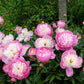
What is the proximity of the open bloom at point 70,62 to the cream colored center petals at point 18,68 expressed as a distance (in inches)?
8.7

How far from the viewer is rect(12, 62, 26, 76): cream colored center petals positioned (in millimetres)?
881

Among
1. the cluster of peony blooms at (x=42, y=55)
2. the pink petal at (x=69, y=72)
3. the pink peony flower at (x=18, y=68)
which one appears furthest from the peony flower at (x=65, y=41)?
the pink peony flower at (x=18, y=68)

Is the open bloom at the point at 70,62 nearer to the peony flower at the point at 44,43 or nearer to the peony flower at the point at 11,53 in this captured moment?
the peony flower at the point at 44,43

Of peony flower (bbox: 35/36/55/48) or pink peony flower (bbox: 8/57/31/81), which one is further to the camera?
peony flower (bbox: 35/36/55/48)

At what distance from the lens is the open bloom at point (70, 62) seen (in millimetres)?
891

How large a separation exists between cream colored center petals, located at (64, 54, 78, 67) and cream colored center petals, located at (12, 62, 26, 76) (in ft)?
0.80

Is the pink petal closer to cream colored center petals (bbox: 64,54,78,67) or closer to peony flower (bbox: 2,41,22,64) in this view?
cream colored center petals (bbox: 64,54,78,67)

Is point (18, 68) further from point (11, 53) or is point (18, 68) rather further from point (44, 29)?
point (44, 29)

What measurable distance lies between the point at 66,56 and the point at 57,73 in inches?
5.9

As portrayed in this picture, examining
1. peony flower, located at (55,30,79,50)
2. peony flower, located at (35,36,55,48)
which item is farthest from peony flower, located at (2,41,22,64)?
peony flower, located at (55,30,79,50)

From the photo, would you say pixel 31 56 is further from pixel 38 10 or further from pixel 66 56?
pixel 38 10

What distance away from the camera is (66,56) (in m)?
0.90

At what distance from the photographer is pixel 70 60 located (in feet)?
2.97

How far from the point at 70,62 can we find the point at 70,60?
1cm
